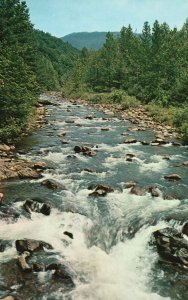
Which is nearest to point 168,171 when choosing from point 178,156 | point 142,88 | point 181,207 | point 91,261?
point 178,156

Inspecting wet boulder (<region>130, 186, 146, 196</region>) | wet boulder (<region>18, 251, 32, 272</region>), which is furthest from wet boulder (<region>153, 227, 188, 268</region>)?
wet boulder (<region>18, 251, 32, 272</region>)

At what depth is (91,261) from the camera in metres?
10.9

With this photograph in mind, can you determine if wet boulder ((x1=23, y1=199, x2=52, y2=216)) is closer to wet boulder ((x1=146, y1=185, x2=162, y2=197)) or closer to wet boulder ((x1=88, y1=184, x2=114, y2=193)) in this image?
wet boulder ((x1=88, y1=184, x2=114, y2=193))

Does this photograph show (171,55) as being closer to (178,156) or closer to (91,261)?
(178,156)

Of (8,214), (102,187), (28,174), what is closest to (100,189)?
(102,187)

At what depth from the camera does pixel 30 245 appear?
1117cm

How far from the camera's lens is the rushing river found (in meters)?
9.90

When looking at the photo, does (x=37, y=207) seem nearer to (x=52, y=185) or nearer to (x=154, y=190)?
(x=52, y=185)

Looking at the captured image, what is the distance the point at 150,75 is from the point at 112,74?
16.7 m

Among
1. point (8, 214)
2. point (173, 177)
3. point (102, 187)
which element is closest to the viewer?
point (8, 214)

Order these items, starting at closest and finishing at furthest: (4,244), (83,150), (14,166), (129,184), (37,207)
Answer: (4,244)
(37,207)
(129,184)
(14,166)
(83,150)

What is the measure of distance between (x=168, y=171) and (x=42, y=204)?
7341 millimetres

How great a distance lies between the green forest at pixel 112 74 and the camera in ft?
82.4

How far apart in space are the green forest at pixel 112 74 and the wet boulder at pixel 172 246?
13.9 meters
